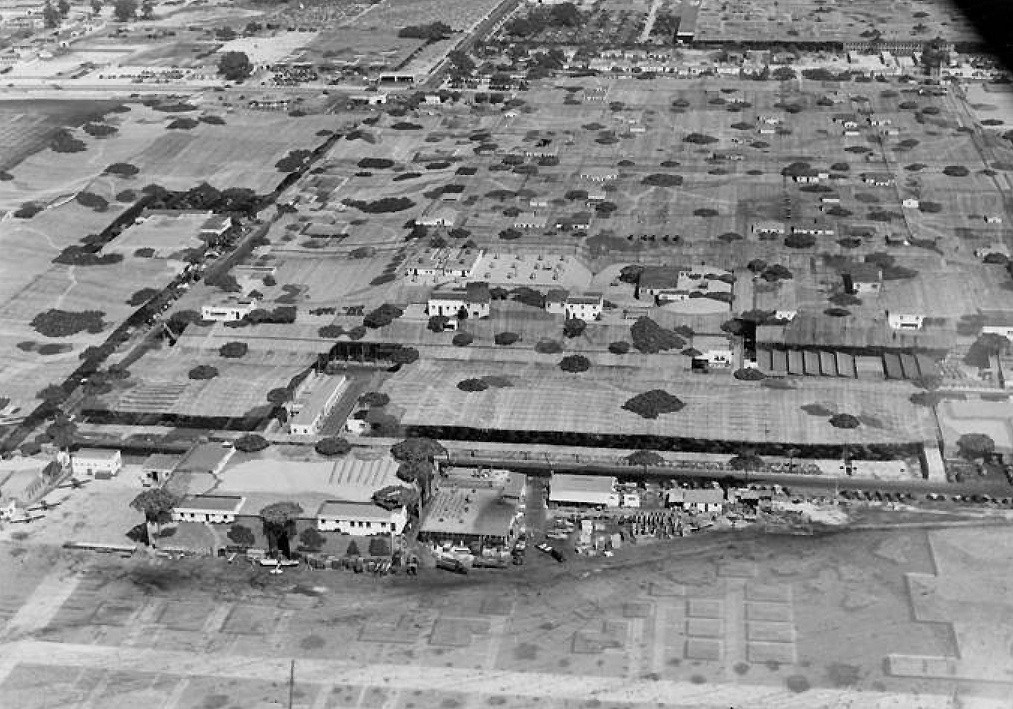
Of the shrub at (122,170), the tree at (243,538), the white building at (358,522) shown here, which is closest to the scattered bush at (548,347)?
the white building at (358,522)

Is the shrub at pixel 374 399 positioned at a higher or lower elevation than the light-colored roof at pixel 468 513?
lower

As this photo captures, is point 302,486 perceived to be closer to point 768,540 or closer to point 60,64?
point 768,540

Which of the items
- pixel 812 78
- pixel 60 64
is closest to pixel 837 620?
pixel 812 78

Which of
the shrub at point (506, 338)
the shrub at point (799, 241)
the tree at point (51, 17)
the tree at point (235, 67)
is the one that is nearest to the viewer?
the shrub at point (506, 338)

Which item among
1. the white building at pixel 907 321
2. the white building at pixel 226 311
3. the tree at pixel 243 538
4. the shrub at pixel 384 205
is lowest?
the shrub at pixel 384 205

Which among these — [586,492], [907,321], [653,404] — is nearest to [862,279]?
[907,321]

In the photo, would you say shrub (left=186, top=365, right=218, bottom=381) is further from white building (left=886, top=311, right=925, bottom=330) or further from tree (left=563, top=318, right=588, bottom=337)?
white building (left=886, top=311, right=925, bottom=330)

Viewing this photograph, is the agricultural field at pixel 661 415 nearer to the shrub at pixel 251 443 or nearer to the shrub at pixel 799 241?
the shrub at pixel 251 443
